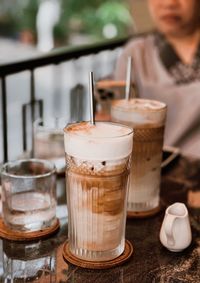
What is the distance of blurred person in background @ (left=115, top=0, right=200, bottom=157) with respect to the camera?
2.10 meters

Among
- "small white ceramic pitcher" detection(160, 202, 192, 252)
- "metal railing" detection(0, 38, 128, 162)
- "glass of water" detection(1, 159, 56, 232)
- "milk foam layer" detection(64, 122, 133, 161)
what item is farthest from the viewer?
"metal railing" detection(0, 38, 128, 162)

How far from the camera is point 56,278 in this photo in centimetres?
105

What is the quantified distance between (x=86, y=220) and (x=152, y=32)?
56.6 inches

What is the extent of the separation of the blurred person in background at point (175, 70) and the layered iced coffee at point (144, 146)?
77cm

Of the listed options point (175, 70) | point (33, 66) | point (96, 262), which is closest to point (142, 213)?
point (96, 262)

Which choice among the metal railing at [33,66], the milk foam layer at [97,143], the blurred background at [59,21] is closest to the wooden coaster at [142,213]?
the milk foam layer at [97,143]

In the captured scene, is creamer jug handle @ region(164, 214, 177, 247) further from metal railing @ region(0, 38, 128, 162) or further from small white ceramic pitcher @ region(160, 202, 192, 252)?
metal railing @ region(0, 38, 128, 162)

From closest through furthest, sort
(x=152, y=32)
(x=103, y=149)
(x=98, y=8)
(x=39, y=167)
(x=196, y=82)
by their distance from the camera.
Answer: (x=103, y=149) < (x=39, y=167) < (x=196, y=82) < (x=152, y=32) < (x=98, y=8)

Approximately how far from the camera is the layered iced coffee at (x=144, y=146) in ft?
4.23

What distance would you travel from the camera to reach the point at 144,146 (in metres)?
1.30

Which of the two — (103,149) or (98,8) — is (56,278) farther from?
(98,8)

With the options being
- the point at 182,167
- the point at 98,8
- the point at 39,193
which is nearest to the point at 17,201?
the point at 39,193

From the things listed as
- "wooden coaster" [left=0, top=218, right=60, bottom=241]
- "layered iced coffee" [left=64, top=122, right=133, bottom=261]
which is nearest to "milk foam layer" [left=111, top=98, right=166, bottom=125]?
"layered iced coffee" [left=64, top=122, right=133, bottom=261]

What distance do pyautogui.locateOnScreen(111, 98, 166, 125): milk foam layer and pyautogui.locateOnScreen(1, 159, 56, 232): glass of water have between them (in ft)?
0.71
